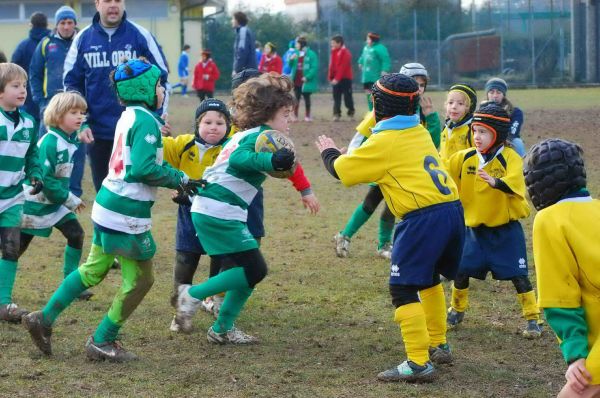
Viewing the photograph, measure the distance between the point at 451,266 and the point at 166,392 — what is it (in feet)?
5.51

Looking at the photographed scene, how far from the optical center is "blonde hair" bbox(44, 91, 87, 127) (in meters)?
7.16

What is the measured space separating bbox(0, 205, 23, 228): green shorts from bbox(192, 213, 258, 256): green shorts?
1.57 metres

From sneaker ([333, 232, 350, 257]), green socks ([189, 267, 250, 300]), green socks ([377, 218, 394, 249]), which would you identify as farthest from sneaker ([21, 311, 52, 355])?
green socks ([377, 218, 394, 249])

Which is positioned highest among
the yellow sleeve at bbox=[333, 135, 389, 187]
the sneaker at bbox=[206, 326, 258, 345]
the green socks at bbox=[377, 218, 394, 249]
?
the yellow sleeve at bbox=[333, 135, 389, 187]

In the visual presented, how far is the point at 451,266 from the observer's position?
5641 millimetres

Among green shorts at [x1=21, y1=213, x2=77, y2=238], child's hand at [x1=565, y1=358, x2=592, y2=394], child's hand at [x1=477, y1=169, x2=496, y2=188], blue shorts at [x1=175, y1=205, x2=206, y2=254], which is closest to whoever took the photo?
child's hand at [x1=565, y1=358, x2=592, y2=394]

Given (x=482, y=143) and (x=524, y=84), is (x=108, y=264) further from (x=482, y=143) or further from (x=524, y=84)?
(x=524, y=84)

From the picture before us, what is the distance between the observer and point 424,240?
17.8 ft

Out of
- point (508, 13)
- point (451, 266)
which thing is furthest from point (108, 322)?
point (508, 13)

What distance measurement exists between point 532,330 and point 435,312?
3.27ft

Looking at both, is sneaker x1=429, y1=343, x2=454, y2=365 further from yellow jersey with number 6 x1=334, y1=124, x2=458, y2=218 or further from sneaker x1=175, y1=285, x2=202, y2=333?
sneaker x1=175, y1=285, x2=202, y2=333

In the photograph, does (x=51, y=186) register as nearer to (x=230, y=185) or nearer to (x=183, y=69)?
(x=230, y=185)

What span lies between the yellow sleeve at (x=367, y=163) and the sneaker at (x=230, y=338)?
1.40m

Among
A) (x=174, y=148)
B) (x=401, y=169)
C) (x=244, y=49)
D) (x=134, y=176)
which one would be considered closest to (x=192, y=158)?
(x=174, y=148)
